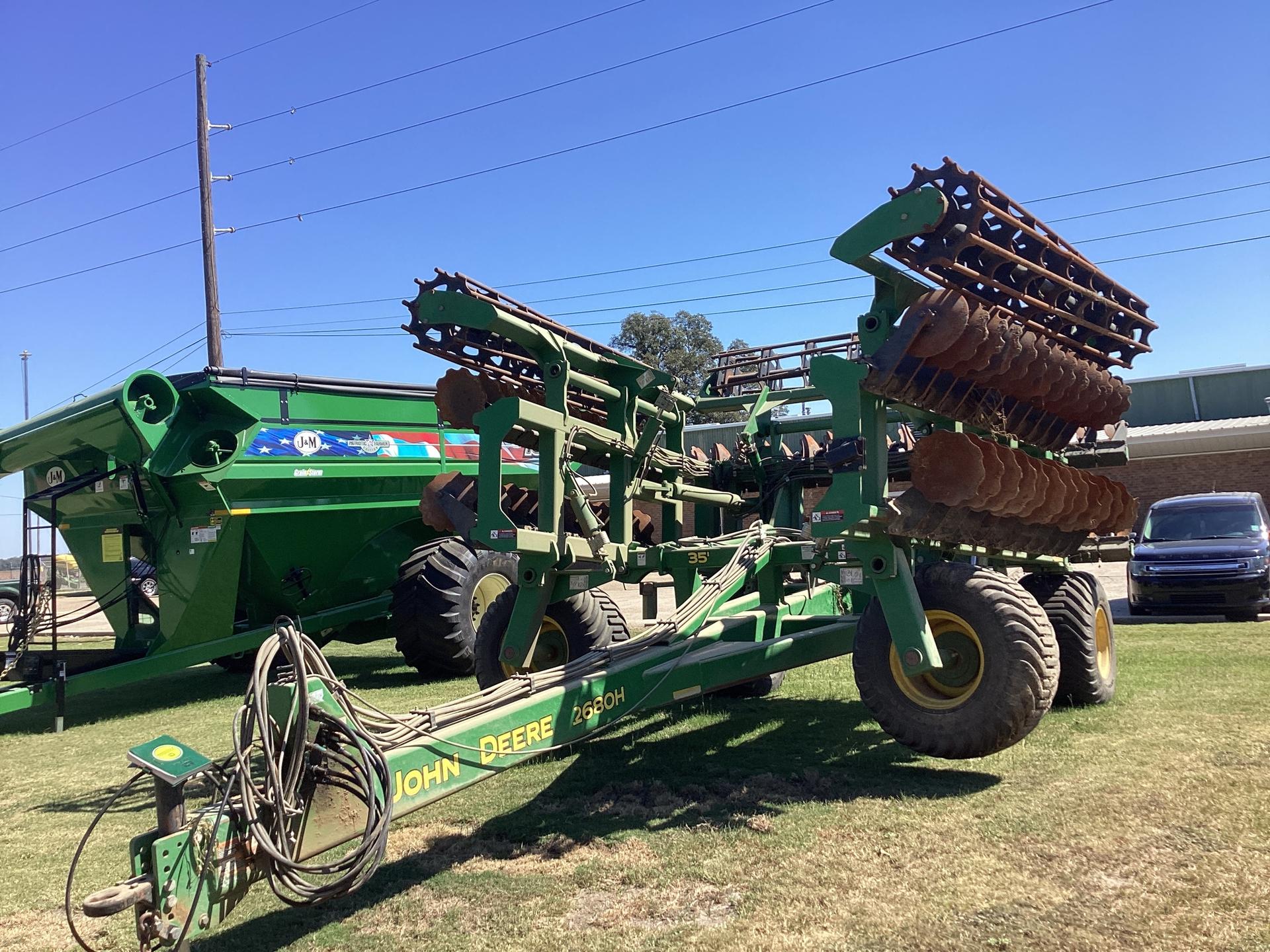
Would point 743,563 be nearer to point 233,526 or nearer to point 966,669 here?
point 966,669

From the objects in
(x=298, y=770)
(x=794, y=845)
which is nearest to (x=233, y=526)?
(x=298, y=770)

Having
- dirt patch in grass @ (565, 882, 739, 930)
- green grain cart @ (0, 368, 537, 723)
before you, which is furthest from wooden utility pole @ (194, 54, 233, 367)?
dirt patch in grass @ (565, 882, 739, 930)

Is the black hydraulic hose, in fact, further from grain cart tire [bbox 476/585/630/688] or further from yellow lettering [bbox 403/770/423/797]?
grain cart tire [bbox 476/585/630/688]

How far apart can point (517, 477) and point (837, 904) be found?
7478 mm

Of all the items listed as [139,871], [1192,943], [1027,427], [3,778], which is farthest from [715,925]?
[3,778]

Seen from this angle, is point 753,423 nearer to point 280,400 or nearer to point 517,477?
point 517,477

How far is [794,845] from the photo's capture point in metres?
4.52

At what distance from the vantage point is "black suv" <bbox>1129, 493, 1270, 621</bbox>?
1220cm

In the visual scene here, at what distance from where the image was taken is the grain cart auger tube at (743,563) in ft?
11.8

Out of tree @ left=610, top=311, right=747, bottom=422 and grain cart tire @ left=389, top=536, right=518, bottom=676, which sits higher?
tree @ left=610, top=311, right=747, bottom=422

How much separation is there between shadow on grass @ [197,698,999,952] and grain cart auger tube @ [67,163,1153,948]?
28 cm

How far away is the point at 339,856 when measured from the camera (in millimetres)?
4535

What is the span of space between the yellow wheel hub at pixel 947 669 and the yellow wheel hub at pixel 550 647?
7.77 feet

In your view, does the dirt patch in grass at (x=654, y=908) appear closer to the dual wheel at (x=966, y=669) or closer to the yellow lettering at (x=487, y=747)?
the yellow lettering at (x=487, y=747)
